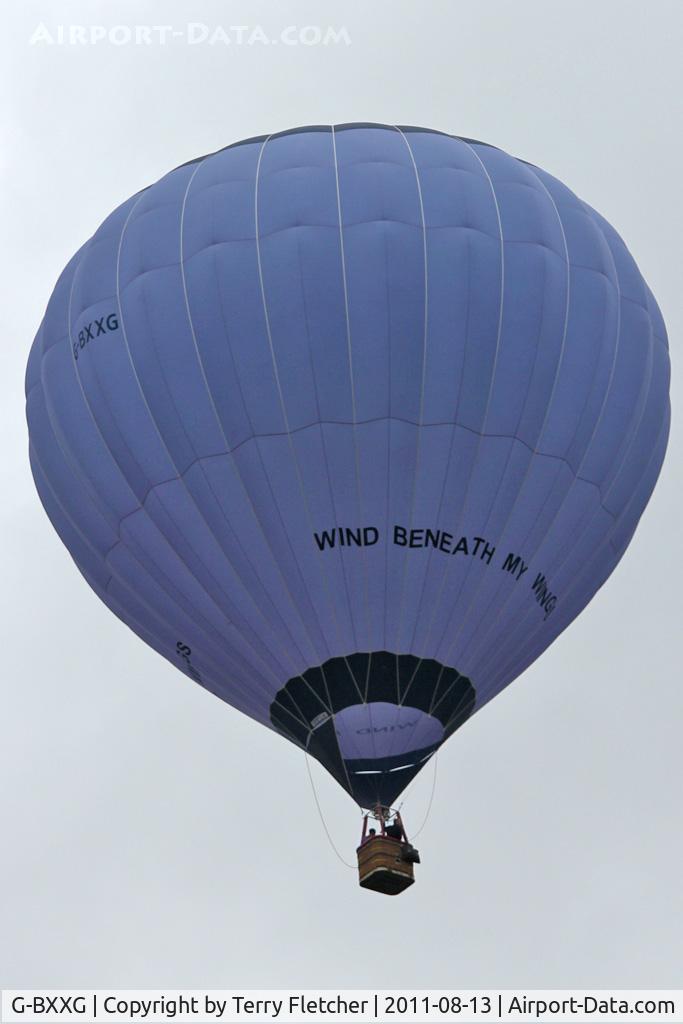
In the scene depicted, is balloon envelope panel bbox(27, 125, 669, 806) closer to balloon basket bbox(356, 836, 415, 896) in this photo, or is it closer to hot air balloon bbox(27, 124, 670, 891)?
hot air balloon bbox(27, 124, 670, 891)

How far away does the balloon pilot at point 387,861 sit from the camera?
2431 centimetres

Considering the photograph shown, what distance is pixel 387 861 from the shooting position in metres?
24.3

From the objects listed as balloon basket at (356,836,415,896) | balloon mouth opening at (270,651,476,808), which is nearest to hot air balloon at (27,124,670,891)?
balloon mouth opening at (270,651,476,808)

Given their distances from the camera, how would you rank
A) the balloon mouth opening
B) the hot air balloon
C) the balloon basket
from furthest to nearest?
the hot air balloon
the balloon mouth opening
the balloon basket

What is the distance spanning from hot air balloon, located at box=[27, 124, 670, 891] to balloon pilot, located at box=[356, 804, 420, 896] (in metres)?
0.08

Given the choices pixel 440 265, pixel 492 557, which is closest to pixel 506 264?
pixel 440 265

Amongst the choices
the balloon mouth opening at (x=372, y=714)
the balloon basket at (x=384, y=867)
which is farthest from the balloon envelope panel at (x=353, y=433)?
the balloon basket at (x=384, y=867)

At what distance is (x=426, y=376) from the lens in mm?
25141

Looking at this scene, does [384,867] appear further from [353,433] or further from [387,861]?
[353,433]

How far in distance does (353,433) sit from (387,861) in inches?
156

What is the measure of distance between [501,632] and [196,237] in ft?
15.8

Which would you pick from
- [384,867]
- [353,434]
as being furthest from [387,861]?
[353,434]

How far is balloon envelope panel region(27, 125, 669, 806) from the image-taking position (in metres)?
24.9

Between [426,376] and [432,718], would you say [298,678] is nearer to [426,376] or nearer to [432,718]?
[432,718]
